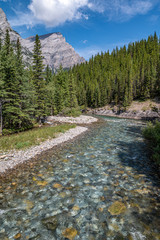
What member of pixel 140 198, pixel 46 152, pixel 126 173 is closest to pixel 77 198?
pixel 140 198

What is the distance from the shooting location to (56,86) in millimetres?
54844

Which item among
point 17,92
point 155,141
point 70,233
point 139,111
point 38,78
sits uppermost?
point 38,78

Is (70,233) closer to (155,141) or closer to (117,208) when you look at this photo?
(117,208)

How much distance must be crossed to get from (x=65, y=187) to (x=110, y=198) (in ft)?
7.84

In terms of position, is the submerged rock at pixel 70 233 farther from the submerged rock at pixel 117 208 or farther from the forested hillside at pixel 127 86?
the forested hillside at pixel 127 86

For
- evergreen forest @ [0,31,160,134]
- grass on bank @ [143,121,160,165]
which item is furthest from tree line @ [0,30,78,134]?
grass on bank @ [143,121,160,165]

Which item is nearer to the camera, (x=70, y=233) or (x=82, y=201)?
(x=70, y=233)

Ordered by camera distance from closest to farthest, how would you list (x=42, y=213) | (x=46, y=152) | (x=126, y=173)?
(x=42, y=213) → (x=126, y=173) → (x=46, y=152)

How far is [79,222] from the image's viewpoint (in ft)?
15.5

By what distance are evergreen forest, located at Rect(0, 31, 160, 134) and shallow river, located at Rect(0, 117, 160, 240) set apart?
46.5 feet

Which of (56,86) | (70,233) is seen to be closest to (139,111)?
(56,86)

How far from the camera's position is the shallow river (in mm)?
4352

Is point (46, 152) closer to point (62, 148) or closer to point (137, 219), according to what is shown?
point (62, 148)

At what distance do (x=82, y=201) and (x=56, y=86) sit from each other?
53.4 metres
